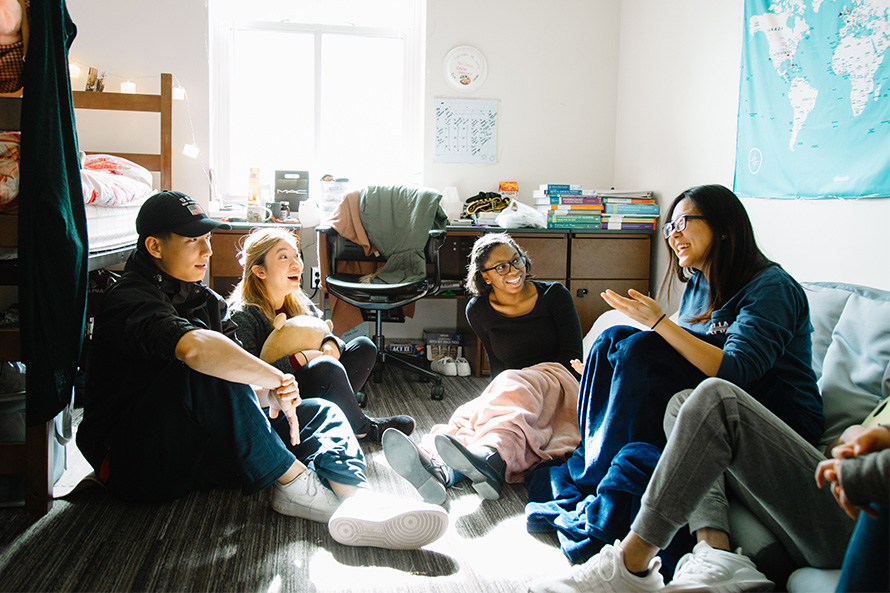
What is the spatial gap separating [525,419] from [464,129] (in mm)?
2438

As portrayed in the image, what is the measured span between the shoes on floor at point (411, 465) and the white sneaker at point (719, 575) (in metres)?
0.75

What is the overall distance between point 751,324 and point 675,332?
0.54 feet

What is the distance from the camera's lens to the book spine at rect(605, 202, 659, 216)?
12.2ft

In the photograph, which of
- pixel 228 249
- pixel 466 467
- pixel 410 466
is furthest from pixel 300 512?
pixel 228 249

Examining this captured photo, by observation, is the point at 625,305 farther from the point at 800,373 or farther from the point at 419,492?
the point at 419,492

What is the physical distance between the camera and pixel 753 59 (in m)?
2.86

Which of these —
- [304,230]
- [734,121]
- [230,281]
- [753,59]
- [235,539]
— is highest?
[753,59]

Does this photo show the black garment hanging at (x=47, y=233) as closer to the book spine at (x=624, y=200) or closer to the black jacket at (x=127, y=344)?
the black jacket at (x=127, y=344)

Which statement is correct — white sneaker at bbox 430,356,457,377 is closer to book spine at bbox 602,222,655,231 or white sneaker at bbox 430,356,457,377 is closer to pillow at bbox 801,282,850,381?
book spine at bbox 602,222,655,231

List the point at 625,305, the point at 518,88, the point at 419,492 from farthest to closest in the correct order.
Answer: the point at 518,88, the point at 419,492, the point at 625,305

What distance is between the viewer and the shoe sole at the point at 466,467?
1.85m

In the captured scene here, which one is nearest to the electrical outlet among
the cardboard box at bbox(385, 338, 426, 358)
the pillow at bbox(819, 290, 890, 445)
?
the cardboard box at bbox(385, 338, 426, 358)

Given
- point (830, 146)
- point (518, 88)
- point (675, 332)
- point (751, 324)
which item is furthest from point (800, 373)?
point (518, 88)

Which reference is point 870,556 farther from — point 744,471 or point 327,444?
point 327,444
